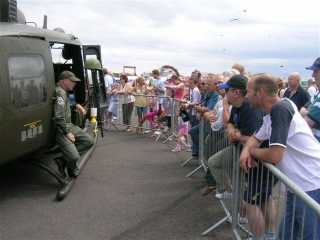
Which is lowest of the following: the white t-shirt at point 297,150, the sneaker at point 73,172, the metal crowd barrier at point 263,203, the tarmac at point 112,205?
the tarmac at point 112,205

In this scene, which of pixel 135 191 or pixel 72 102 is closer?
pixel 135 191

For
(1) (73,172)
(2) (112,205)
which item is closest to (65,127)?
(1) (73,172)

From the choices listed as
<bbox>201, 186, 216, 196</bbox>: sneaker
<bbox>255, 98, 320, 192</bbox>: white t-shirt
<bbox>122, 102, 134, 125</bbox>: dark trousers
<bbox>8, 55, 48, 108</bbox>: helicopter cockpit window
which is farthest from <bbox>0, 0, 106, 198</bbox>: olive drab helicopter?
<bbox>122, 102, 134, 125</bbox>: dark trousers

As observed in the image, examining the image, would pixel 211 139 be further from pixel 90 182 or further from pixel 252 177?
pixel 252 177

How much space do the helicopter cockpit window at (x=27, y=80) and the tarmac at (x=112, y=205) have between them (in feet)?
4.91

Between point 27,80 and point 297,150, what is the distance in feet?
13.4

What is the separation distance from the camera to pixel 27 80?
638cm

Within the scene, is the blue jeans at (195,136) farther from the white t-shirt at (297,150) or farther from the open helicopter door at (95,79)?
the white t-shirt at (297,150)

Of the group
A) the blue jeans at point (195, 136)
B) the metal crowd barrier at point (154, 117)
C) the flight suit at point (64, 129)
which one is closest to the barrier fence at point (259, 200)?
the blue jeans at point (195, 136)

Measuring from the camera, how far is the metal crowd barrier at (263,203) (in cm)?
329

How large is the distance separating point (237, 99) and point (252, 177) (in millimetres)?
1017

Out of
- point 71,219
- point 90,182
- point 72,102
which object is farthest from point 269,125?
point 72,102

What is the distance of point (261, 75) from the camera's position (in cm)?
387

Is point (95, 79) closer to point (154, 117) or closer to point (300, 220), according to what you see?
point (154, 117)
